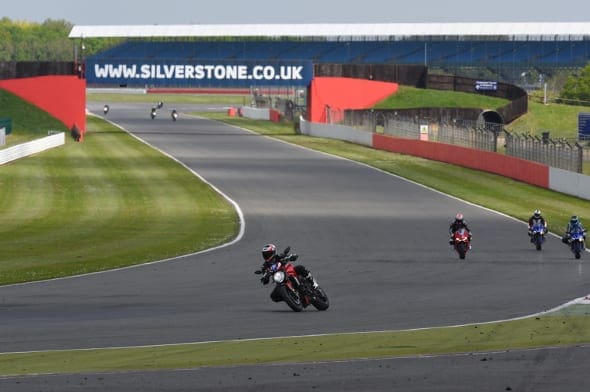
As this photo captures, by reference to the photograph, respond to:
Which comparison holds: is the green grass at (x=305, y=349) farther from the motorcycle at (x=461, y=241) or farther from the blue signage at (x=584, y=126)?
the blue signage at (x=584, y=126)

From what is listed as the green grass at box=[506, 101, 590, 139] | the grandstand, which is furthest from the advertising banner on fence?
the grandstand

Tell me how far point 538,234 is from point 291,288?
14310 mm

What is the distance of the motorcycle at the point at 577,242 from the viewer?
1390 inches

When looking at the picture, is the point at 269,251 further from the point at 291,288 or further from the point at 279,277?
the point at 291,288

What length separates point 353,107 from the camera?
112188 mm

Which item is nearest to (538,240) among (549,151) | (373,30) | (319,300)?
(319,300)

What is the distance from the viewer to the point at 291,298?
24312 millimetres

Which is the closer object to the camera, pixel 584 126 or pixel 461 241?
pixel 461 241

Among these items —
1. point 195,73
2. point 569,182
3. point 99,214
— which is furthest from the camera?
point 195,73

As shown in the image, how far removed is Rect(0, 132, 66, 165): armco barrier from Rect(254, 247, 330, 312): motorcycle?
47339 millimetres

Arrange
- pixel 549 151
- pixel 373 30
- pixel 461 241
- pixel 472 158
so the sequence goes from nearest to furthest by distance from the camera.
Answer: pixel 461 241 → pixel 549 151 → pixel 472 158 → pixel 373 30

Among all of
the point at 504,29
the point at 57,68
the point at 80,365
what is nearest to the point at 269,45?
the point at 504,29

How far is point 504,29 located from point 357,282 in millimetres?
140315

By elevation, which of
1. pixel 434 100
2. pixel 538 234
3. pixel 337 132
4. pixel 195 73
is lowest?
pixel 337 132
